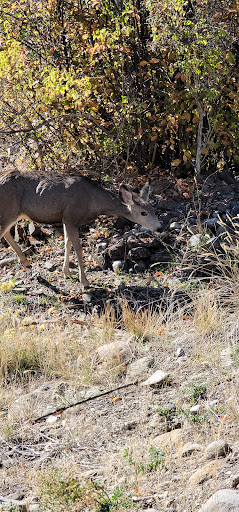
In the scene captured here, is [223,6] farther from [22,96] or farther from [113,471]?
[113,471]

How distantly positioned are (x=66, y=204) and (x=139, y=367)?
4.10 meters

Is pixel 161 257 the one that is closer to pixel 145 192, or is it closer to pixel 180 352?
pixel 145 192

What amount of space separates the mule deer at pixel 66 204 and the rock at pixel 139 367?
3230 mm

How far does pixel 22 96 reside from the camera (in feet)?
40.1

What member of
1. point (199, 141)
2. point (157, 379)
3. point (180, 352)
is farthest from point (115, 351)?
point (199, 141)

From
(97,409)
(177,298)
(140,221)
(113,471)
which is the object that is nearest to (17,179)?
(140,221)

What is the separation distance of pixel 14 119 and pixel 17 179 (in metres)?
2.47

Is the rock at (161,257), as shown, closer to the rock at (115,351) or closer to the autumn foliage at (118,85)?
the autumn foliage at (118,85)

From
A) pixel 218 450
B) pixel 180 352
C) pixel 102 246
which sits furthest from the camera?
pixel 102 246

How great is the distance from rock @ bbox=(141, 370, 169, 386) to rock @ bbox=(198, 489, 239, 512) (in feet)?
7.12

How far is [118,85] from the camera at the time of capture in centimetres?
1204

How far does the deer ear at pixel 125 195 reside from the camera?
10.6 metres

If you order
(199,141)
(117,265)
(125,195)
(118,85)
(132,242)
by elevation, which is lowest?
(117,265)

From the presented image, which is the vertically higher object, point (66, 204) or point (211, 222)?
point (66, 204)
